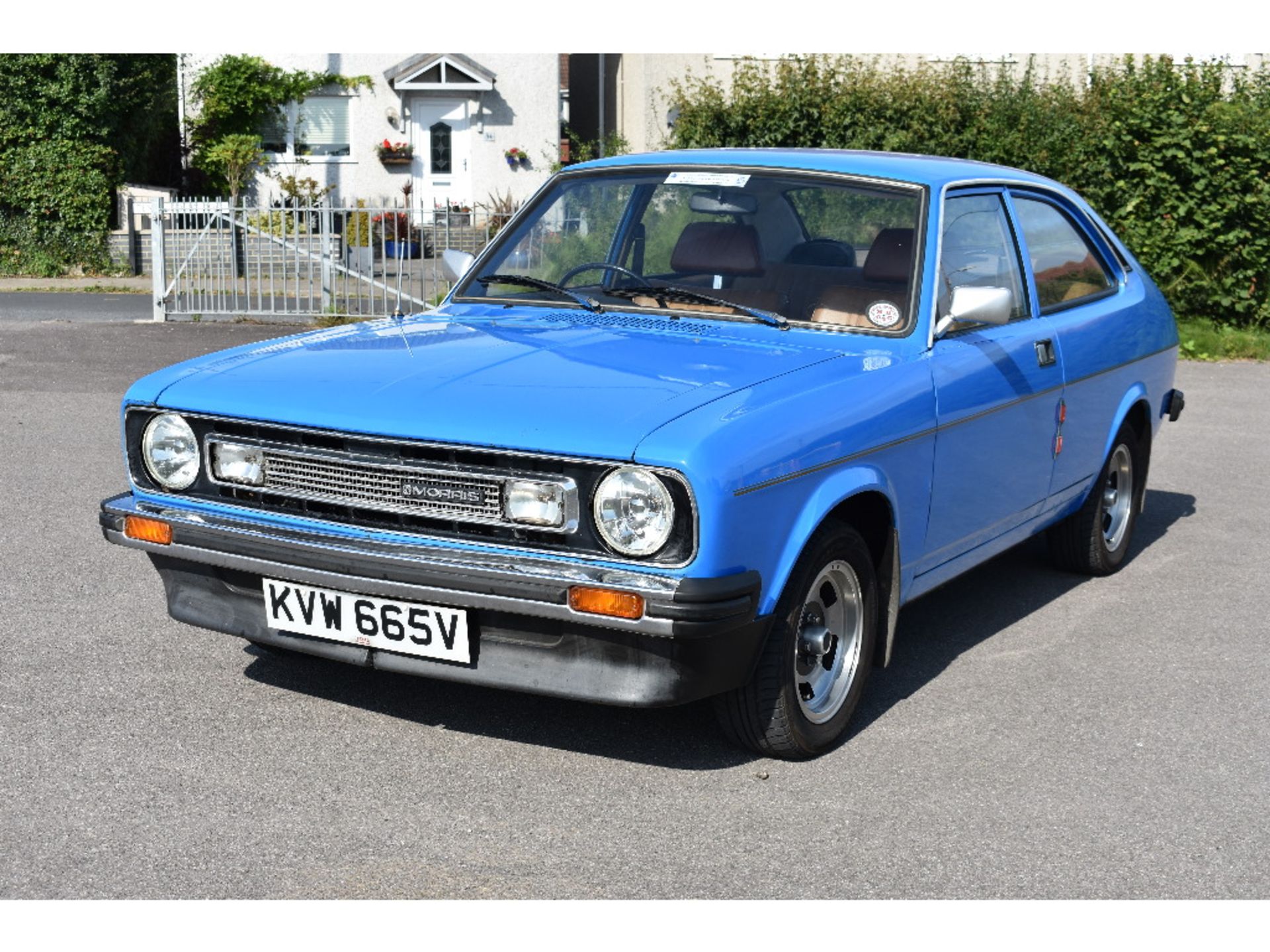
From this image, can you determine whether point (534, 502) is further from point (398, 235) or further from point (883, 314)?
point (398, 235)

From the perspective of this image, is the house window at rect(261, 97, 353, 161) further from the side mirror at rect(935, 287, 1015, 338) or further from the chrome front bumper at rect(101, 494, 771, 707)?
the chrome front bumper at rect(101, 494, 771, 707)

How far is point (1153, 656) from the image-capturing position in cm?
585

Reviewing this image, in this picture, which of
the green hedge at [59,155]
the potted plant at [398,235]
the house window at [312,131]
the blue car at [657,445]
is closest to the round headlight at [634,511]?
the blue car at [657,445]

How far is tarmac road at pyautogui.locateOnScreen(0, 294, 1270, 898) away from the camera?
379cm

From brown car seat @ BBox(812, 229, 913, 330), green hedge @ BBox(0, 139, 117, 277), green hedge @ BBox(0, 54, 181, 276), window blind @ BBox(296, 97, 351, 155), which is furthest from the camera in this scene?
window blind @ BBox(296, 97, 351, 155)

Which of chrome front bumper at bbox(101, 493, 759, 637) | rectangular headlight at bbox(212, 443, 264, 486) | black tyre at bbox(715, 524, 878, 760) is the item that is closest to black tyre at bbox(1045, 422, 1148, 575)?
black tyre at bbox(715, 524, 878, 760)

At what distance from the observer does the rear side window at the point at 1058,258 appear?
6227mm

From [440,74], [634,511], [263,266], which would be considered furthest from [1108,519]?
[440,74]

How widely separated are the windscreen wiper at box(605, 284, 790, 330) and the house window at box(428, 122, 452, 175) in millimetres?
27538

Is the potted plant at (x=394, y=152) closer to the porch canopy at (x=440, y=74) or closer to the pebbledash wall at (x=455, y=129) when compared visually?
the pebbledash wall at (x=455, y=129)

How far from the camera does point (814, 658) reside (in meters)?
4.72

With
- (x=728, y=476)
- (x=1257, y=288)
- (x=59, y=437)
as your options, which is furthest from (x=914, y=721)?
(x=1257, y=288)

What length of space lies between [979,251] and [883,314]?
746mm

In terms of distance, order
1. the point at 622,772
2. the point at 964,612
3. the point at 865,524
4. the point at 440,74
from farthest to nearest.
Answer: the point at 440,74 < the point at 964,612 < the point at 865,524 < the point at 622,772
